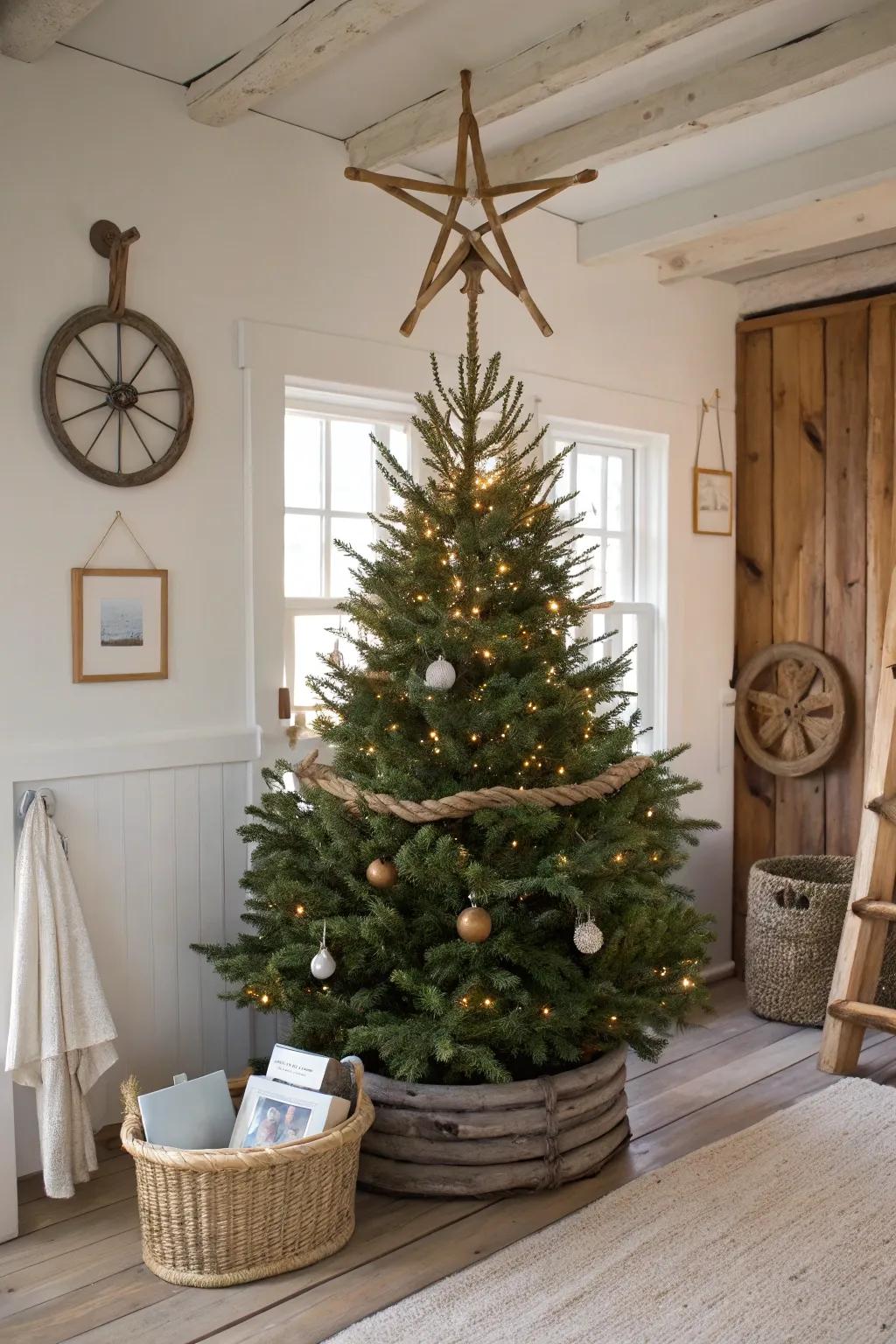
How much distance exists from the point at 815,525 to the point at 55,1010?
119 inches

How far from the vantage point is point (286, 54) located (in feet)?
8.29

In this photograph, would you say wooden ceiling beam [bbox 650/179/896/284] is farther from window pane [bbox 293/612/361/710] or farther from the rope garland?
the rope garland

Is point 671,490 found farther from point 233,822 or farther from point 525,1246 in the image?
point 525,1246

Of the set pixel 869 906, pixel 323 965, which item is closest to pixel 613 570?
pixel 869 906

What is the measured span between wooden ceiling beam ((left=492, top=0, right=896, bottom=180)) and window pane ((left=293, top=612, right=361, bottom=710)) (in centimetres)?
131

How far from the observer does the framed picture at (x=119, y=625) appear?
2.71 metres

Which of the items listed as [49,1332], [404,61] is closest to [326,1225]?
[49,1332]

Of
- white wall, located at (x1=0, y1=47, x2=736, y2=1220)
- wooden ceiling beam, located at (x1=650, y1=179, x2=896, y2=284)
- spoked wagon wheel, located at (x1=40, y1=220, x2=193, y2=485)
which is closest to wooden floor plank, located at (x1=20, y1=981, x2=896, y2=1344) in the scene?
white wall, located at (x1=0, y1=47, x2=736, y2=1220)

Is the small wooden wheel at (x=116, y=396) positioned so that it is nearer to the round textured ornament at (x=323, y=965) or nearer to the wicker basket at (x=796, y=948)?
the round textured ornament at (x=323, y=965)

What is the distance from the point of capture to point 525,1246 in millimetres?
2373

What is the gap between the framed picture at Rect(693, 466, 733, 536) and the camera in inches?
168

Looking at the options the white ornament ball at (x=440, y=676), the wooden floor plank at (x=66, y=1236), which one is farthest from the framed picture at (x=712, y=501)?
the wooden floor plank at (x=66, y=1236)

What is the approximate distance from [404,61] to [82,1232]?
2664 millimetres

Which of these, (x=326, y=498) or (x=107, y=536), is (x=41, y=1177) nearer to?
(x=107, y=536)
